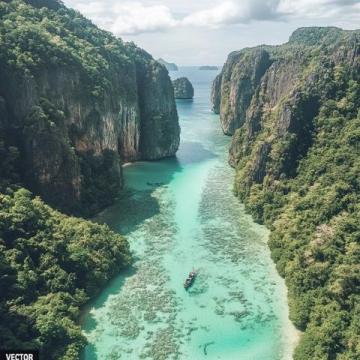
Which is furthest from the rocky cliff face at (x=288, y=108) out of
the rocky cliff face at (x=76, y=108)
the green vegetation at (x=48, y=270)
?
the green vegetation at (x=48, y=270)

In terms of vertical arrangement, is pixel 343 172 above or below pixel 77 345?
above

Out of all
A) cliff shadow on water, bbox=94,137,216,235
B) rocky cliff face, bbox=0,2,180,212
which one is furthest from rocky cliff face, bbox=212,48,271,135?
rocky cliff face, bbox=0,2,180,212

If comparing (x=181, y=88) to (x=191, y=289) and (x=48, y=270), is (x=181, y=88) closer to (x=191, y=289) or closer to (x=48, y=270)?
(x=191, y=289)

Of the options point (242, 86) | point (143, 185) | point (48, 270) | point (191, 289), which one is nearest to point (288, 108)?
point (143, 185)

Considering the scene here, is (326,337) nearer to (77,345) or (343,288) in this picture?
(343,288)

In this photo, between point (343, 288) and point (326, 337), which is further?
point (343, 288)

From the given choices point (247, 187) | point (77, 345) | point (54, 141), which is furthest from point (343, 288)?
point (54, 141)

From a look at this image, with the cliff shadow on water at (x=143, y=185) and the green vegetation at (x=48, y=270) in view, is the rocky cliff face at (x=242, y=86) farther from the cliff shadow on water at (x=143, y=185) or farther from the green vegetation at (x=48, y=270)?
the green vegetation at (x=48, y=270)
